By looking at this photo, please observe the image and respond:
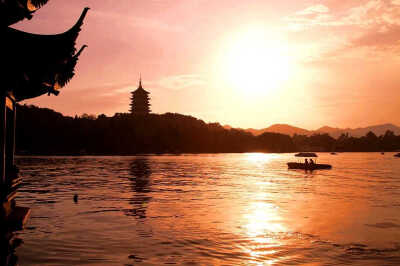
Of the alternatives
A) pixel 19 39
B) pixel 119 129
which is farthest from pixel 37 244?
pixel 119 129

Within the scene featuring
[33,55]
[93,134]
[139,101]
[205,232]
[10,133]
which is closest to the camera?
[33,55]

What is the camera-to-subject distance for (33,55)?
8844 millimetres

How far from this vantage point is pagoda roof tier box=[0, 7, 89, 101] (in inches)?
338

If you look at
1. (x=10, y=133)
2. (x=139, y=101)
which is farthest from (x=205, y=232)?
(x=139, y=101)

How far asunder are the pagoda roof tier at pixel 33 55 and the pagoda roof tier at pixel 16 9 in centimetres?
29

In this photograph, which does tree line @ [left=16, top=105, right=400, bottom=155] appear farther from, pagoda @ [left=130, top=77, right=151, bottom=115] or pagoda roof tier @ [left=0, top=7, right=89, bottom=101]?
pagoda roof tier @ [left=0, top=7, right=89, bottom=101]

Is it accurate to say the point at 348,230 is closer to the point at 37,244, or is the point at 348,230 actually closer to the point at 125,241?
the point at 125,241

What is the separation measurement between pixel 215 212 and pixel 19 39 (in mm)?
15538

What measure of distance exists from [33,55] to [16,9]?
3.49 ft

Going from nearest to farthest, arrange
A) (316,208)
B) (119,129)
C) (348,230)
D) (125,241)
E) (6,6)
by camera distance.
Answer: (6,6) → (125,241) → (348,230) → (316,208) → (119,129)

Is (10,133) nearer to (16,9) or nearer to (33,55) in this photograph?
(33,55)

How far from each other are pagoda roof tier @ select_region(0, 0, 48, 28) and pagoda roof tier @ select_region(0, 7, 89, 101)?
0.29 m

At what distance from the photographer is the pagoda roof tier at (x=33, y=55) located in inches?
338

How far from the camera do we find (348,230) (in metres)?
17.7
